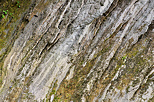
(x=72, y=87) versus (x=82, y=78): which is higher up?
(x=82, y=78)

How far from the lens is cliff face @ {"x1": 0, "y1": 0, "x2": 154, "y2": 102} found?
5.06 metres

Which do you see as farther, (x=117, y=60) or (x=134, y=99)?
(x=117, y=60)

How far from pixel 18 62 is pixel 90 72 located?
128 inches

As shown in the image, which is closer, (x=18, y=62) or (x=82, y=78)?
(x=18, y=62)

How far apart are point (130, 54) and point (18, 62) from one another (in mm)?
5120

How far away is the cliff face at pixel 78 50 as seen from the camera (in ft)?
16.6

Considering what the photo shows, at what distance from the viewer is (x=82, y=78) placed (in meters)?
5.36

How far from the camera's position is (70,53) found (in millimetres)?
5348

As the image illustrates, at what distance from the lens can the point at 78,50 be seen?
5398 millimetres

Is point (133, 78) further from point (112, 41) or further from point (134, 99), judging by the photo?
point (112, 41)

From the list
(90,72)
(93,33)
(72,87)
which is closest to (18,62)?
(72,87)

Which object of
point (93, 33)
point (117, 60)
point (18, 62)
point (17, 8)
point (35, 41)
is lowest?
point (18, 62)

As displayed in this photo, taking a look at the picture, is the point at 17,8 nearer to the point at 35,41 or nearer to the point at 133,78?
the point at 35,41

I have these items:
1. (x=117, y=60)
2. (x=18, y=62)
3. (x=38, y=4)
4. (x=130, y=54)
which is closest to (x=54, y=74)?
(x=18, y=62)
